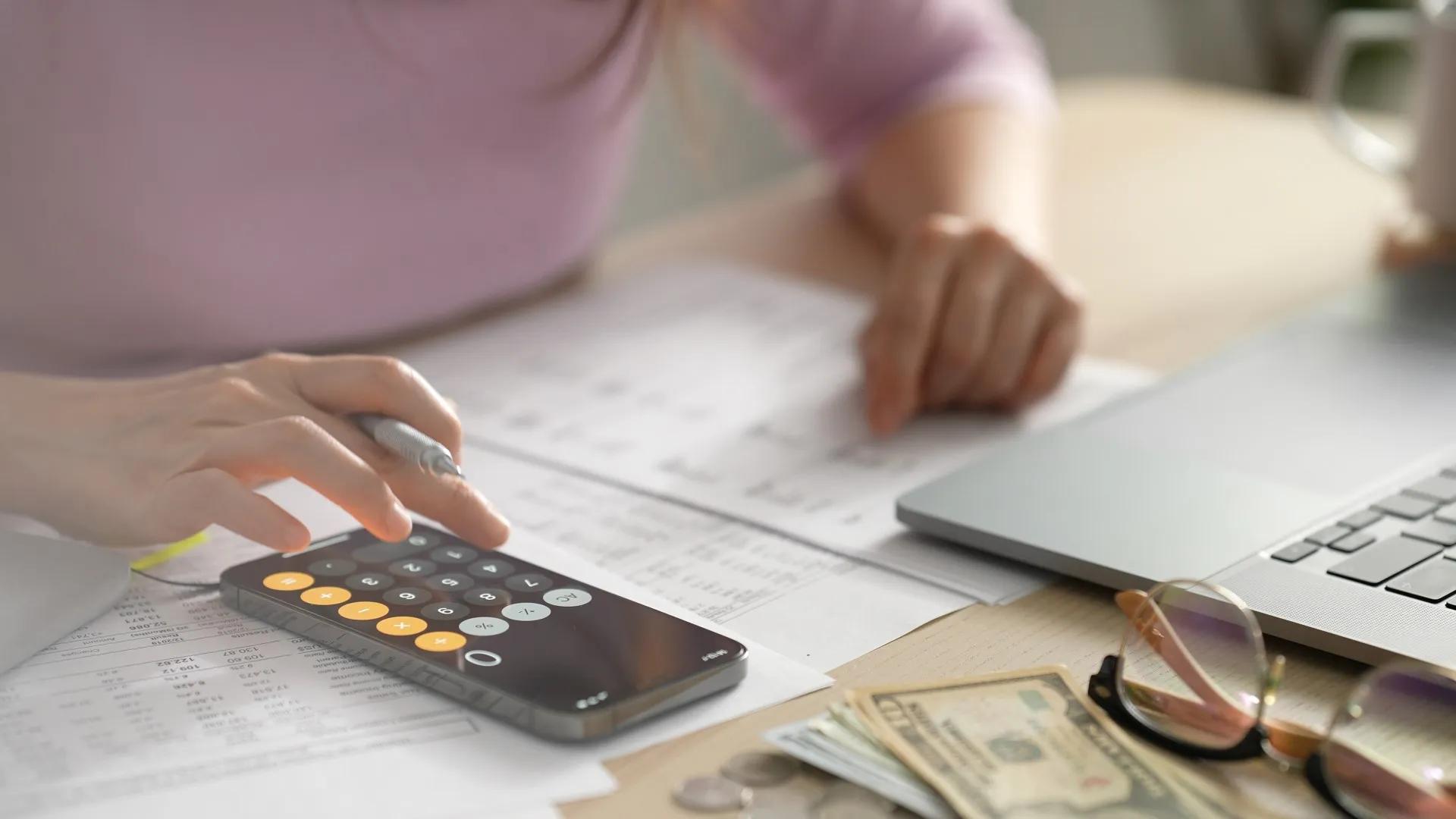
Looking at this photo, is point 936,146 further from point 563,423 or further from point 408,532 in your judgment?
point 408,532

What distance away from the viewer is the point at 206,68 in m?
0.74

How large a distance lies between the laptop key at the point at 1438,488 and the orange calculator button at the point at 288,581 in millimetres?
440

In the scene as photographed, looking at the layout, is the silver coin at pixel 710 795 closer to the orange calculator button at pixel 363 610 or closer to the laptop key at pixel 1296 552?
the orange calculator button at pixel 363 610

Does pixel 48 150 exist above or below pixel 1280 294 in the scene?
above

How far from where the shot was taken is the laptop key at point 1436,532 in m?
0.54

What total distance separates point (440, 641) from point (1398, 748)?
304 mm

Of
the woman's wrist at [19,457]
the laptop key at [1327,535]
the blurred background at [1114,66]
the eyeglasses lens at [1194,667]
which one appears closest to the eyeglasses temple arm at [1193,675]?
the eyeglasses lens at [1194,667]

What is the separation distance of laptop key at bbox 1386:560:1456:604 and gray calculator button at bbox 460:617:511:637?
1.03ft

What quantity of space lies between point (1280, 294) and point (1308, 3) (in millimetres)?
2045

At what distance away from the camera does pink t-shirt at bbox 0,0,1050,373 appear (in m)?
0.73

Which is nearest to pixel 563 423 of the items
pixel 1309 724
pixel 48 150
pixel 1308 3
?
pixel 48 150

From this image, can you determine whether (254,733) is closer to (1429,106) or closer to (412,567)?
(412,567)

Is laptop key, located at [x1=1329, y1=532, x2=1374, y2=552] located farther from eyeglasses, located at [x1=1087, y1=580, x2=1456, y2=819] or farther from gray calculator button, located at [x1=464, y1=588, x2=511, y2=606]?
gray calculator button, located at [x1=464, y1=588, x2=511, y2=606]

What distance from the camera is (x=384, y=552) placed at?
550 mm
